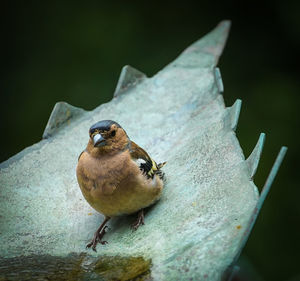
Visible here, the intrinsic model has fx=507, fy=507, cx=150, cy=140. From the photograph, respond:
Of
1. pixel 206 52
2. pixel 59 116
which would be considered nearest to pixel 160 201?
pixel 59 116

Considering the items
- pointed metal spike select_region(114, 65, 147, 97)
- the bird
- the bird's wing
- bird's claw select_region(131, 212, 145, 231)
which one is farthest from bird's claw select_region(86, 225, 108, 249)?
pointed metal spike select_region(114, 65, 147, 97)

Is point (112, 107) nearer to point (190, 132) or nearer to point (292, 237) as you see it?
point (190, 132)

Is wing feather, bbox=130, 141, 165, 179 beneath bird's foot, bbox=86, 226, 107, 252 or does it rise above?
above

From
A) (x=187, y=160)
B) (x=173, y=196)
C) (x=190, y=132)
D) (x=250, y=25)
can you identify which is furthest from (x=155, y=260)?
(x=250, y=25)

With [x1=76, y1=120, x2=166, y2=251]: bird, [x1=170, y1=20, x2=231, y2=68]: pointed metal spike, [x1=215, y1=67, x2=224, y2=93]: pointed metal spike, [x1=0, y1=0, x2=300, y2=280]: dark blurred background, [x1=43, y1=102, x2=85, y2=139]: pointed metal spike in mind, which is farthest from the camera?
[x1=0, y1=0, x2=300, y2=280]: dark blurred background

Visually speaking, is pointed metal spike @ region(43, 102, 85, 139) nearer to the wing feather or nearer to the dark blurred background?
the wing feather

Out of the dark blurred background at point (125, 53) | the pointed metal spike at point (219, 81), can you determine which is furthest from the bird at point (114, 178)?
the dark blurred background at point (125, 53)
